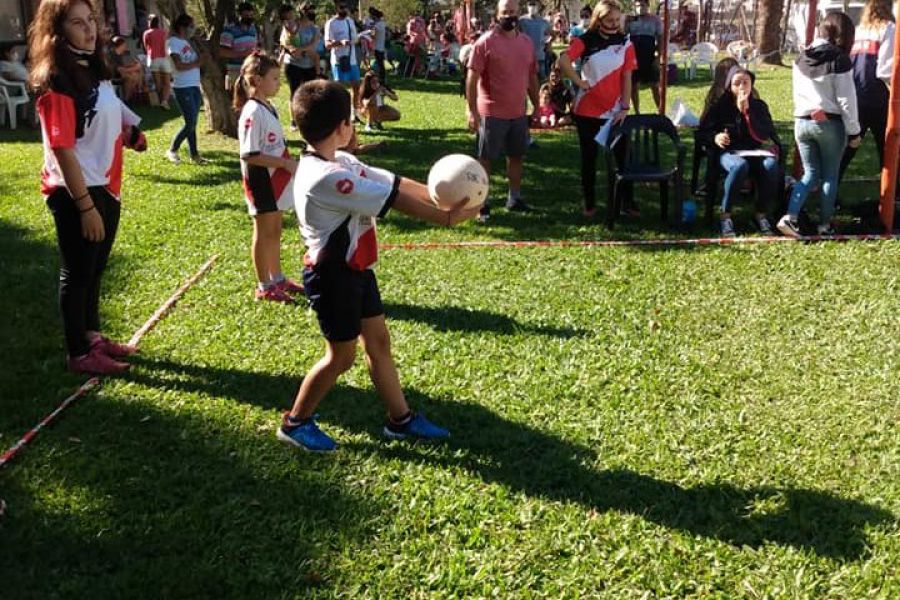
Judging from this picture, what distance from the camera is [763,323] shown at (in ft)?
18.6

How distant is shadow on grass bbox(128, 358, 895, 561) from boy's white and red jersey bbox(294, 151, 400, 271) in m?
1.00

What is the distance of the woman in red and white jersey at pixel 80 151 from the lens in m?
4.37

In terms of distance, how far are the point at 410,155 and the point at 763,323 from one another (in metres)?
7.54

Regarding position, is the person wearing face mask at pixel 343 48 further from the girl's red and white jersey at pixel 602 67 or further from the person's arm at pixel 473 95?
the girl's red and white jersey at pixel 602 67

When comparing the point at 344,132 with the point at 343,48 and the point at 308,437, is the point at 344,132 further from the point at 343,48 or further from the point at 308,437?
the point at 343,48

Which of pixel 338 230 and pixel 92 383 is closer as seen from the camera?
pixel 338 230

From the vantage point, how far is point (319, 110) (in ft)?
12.1

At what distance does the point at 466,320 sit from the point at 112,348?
88.3 inches

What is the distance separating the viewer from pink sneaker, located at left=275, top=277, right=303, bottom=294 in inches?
252

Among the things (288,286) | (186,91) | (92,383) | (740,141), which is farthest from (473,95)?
(186,91)

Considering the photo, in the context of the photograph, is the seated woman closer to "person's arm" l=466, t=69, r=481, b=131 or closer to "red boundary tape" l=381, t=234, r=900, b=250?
"red boundary tape" l=381, t=234, r=900, b=250

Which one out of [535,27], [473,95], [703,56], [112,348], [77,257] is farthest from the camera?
[703,56]

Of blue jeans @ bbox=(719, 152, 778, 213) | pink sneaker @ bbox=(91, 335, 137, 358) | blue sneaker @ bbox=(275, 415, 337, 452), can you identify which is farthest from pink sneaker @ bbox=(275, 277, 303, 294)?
blue jeans @ bbox=(719, 152, 778, 213)

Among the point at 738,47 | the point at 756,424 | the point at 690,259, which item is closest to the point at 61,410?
the point at 756,424
